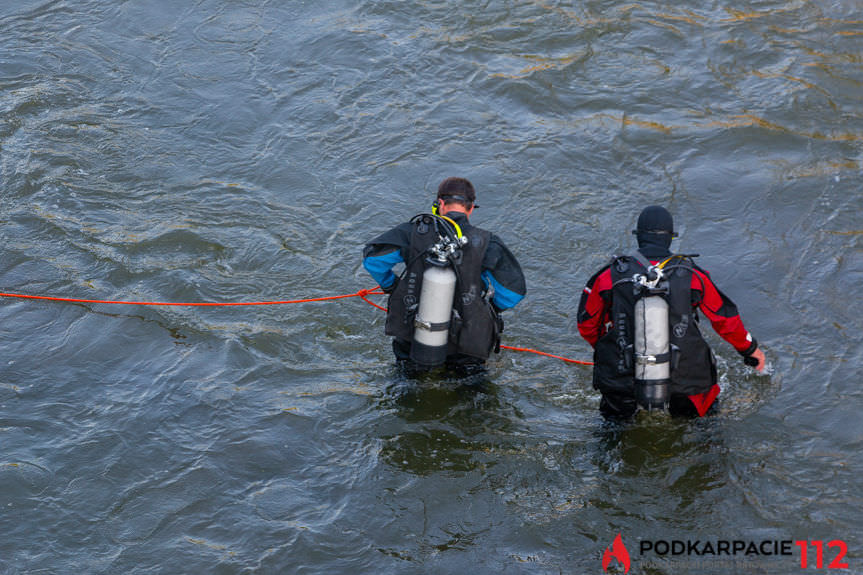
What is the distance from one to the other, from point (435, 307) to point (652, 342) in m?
1.33

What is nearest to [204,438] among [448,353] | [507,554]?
[448,353]

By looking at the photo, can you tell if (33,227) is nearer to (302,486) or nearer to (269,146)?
(269,146)

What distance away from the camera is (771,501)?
17.2 ft

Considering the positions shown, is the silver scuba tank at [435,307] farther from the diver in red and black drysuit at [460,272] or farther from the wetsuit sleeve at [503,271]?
the wetsuit sleeve at [503,271]

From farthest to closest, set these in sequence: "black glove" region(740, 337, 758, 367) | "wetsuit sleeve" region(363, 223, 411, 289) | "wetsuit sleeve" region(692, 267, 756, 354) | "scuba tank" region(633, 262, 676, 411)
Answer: "wetsuit sleeve" region(363, 223, 411, 289)
"black glove" region(740, 337, 758, 367)
"wetsuit sleeve" region(692, 267, 756, 354)
"scuba tank" region(633, 262, 676, 411)

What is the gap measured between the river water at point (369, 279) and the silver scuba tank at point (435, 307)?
2.30ft

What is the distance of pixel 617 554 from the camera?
5.00 meters

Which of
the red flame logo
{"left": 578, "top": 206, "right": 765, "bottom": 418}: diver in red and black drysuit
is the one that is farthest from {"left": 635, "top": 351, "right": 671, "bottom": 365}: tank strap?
the red flame logo

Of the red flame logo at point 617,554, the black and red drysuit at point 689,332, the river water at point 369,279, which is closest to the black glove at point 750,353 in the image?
the black and red drysuit at point 689,332

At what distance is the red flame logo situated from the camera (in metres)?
4.93

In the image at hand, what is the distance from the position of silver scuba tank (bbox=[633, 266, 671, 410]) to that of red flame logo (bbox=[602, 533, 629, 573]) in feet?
2.63

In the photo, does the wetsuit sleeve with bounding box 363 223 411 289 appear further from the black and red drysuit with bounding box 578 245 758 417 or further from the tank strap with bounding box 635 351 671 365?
the tank strap with bounding box 635 351 671 365

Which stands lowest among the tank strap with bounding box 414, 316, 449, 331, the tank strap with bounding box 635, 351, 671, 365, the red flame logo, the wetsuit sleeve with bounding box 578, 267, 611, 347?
the red flame logo

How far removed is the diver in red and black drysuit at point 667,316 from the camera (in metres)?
5.13
